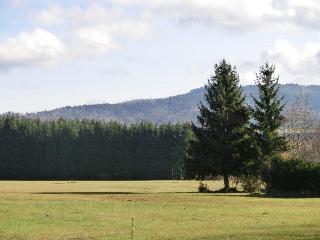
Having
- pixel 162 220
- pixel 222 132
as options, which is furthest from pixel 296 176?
pixel 162 220

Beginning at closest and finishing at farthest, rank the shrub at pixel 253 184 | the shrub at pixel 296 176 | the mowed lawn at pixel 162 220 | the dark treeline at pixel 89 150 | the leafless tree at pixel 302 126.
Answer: the mowed lawn at pixel 162 220
the shrub at pixel 296 176
the shrub at pixel 253 184
the leafless tree at pixel 302 126
the dark treeline at pixel 89 150

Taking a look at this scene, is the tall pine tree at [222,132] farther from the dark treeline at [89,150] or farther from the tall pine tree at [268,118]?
the dark treeline at [89,150]

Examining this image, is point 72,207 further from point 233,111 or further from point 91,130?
point 91,130

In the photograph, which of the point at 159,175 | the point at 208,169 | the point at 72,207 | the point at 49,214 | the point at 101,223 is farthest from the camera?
the point at 159,175

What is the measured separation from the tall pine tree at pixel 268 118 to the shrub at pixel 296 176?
11.2ft

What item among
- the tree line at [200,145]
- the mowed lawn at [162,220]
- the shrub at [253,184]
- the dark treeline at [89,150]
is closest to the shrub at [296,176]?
the tree line at [200,145]

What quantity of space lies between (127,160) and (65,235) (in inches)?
4721

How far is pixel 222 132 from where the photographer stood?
64.9 metres

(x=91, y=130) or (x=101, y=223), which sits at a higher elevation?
(x=91, y=130)

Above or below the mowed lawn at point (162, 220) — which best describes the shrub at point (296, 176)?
above

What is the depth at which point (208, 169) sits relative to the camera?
65000 mm

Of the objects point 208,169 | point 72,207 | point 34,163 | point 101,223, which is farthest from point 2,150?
point 101,223

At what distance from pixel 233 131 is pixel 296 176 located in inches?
369

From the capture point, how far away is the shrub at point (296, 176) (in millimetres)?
57125
